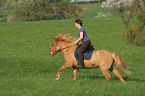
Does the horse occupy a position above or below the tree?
above

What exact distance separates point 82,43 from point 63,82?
1785 millimetres

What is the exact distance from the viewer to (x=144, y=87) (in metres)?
10.7

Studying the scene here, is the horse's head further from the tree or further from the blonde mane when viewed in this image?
the tree

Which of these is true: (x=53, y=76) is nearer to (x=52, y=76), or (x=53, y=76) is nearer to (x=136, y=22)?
(x=52, y=76)

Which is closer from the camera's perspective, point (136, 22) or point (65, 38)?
point (65, 38)

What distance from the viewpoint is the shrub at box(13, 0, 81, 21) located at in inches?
2339

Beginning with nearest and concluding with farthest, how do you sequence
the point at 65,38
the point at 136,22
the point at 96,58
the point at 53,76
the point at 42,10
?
the point at 96,58 < the point at 65,38 < the point at 53,76 < the point at 136,22 < the point at 42,10

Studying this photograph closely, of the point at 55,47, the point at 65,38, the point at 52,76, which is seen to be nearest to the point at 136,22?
the point at 52,76

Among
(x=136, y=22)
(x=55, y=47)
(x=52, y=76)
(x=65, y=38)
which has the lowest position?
(x=136, y=22)

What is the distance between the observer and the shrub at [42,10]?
59406mm

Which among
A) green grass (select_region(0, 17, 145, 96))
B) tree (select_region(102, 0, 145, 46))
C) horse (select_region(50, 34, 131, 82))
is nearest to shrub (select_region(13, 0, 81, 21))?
green grass (select_region(0, 17, 145, 96))

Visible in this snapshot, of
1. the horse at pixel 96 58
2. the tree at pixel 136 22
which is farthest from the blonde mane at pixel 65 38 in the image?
the tree at pixel 136 22

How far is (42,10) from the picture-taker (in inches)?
2357

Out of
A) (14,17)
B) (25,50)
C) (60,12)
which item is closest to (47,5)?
(60,12)
